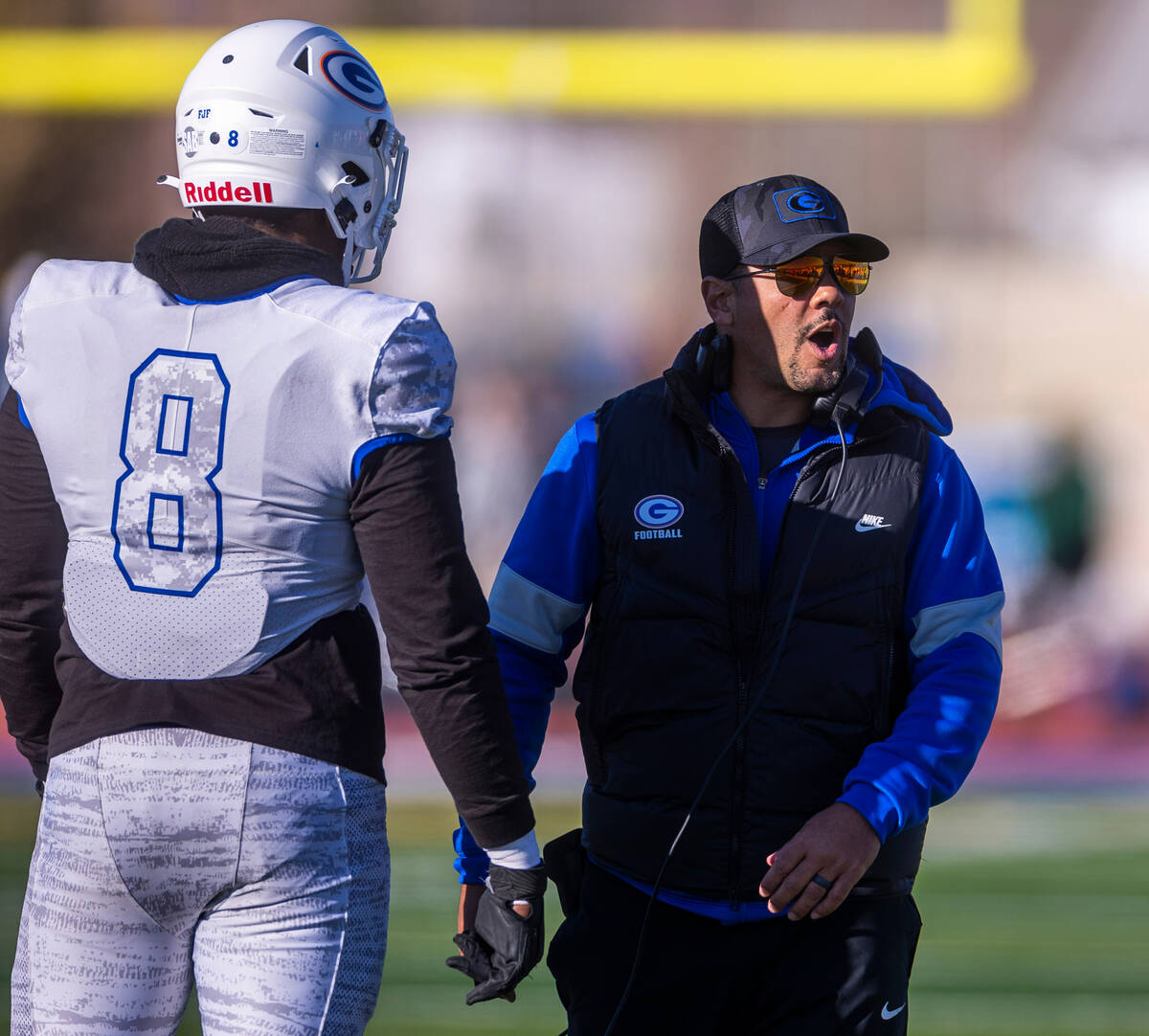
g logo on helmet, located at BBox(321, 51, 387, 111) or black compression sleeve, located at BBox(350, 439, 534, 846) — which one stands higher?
g logo on helmet, located at BBox(321, 51, 387, 111)

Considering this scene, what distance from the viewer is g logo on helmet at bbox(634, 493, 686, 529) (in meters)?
2.13

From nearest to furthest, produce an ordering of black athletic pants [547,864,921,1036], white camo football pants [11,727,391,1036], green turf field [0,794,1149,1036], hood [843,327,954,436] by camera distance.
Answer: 1. white camo football pants [11,727,391,1036]
2. black athletic pants [547,864,921,1036]
3. hood [843,327,954,436]
4. green turf field [0,794,1149,1036]

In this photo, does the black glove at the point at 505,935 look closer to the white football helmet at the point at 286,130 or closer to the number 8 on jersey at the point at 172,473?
the number 8 on jersey at the point at 172,473

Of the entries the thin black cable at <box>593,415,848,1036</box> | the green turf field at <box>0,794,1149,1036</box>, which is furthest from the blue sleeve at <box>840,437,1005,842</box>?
the green turf field at <box>0,794,1149,1036</box>

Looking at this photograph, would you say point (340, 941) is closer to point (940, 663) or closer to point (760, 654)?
point (760, 654)

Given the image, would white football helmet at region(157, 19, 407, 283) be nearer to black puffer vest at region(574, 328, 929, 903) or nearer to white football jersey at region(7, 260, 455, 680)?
white football jersey at region(7, 260, 455, 680)

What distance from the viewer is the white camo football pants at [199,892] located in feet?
5.16

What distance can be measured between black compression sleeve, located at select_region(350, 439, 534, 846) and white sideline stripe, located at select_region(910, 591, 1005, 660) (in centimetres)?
63

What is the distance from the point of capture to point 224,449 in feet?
5.27

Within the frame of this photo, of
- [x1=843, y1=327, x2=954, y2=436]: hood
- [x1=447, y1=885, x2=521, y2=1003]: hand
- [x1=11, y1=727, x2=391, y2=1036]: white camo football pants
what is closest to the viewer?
[x1=11, y1=727, x2=391, y2=1036]: white camo football pants

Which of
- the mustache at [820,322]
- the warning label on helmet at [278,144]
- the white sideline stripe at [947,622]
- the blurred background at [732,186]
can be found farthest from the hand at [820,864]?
the blurred background at [732,186]

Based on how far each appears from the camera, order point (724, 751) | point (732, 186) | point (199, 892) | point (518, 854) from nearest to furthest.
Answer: point (199, 892) → point (518, 854) → point (724, 751) → point (732, 186)

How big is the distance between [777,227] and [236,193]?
791 millimetres

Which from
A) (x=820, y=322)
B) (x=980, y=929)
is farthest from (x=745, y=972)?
(x=980, y=929)
